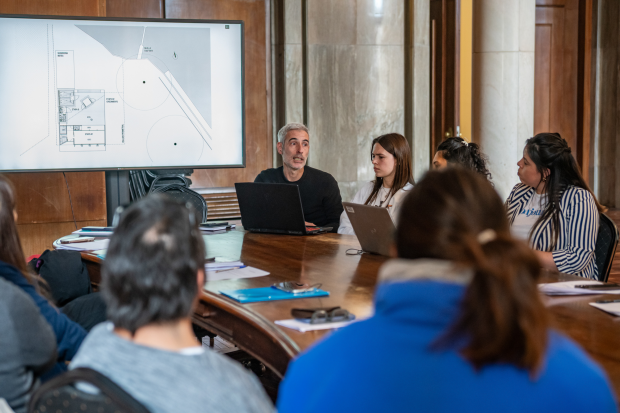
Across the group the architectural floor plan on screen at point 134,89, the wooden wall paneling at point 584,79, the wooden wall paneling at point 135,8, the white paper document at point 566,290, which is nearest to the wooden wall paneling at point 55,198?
the architectural floor plan on screen at point 134,89

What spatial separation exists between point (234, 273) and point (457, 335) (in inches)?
71.9

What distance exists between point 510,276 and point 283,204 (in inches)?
110

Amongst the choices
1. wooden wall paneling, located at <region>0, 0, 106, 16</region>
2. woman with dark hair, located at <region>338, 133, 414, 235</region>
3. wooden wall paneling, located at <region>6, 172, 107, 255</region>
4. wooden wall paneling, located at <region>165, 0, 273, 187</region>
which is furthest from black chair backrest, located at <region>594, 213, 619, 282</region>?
wooden wall paneling, located at <region>165, 0, 273, 187</region>

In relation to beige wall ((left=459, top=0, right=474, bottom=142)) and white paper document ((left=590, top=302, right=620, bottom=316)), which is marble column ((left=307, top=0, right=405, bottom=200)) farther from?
white paper document ((left=590, top=302, right=620, bottom=316))

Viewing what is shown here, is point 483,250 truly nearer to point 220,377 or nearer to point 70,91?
point 220,377

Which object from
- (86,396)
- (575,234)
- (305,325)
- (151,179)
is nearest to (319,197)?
(575,234)

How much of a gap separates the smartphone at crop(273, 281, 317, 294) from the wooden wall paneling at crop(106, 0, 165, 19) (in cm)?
497

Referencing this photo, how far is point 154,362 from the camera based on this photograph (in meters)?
1.04

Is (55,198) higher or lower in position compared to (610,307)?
higher

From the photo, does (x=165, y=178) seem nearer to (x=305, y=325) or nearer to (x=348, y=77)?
(x=348, y=77)

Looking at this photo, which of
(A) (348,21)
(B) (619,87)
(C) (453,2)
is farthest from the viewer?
(B) (619,87)

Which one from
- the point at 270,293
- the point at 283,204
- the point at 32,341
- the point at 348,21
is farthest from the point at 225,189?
the point at 32,341

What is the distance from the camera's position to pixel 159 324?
1.08 meters

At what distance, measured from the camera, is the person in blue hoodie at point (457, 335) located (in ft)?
2.75
